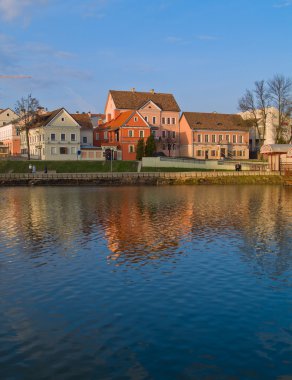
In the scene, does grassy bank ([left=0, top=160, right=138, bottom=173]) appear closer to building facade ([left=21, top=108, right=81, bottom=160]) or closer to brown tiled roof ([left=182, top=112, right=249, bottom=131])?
building facade ([left=21, top=108, right=81, bottom=160])

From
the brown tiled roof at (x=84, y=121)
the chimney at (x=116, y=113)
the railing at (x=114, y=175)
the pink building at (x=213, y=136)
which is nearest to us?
the railing at (x=114, y=175)

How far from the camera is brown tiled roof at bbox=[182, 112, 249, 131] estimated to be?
107m

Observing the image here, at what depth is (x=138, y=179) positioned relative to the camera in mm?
77250

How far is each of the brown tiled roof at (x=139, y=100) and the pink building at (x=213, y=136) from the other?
15.7 feet

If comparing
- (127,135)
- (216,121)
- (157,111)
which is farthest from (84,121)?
(216,121)

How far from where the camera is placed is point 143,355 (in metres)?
10.5

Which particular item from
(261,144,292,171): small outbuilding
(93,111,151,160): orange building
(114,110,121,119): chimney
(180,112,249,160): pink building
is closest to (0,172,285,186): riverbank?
(261,144,292,171): small outbuilding

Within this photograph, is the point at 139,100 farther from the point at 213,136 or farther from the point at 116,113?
the point at 213,136

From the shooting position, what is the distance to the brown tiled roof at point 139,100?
10637 centimetres

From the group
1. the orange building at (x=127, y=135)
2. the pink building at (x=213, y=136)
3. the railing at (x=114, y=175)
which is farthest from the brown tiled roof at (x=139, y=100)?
the railing at (x=114, y=175)

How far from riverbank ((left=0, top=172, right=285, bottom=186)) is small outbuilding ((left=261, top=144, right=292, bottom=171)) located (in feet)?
9.48

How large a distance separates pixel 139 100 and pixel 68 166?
3179 cm

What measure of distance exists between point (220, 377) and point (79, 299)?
654 centimetres

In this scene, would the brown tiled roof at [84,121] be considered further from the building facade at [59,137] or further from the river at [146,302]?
the river at [146,302]
